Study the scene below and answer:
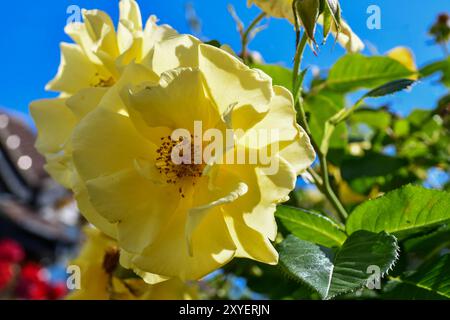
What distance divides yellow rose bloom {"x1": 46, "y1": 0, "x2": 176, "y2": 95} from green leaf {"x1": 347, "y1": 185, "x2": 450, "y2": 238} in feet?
0.98

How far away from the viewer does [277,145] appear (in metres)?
0.54

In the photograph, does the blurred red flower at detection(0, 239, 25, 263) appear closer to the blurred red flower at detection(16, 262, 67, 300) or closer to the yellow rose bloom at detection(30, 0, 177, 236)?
the blurred red flower at detection(16, 262, 67, 300)

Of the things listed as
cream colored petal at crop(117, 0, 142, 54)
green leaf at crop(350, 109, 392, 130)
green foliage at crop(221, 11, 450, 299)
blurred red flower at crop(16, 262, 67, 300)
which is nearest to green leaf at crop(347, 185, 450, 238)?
green foliage at crop(221, 11, 450, 299)

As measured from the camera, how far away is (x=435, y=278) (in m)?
0.63

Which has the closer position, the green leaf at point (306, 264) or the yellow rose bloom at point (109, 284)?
the green leaf at point (306, 264)

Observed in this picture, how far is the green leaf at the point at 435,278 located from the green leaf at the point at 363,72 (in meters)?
0.33

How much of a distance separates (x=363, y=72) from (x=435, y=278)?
374 mm

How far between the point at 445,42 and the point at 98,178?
112 cm

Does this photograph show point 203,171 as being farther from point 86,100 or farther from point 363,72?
point 363,72

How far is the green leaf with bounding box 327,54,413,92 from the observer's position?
0.86m

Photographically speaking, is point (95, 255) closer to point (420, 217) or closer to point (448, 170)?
point (420, 217)

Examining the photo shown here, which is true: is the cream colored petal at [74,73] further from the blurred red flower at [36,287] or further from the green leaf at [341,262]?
the blurred red flower at [36,287]

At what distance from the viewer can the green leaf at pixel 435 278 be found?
612 mm

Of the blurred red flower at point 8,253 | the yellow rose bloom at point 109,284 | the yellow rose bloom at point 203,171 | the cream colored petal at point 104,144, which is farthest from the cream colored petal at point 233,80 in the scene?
the blurred red flower at point 8,253
